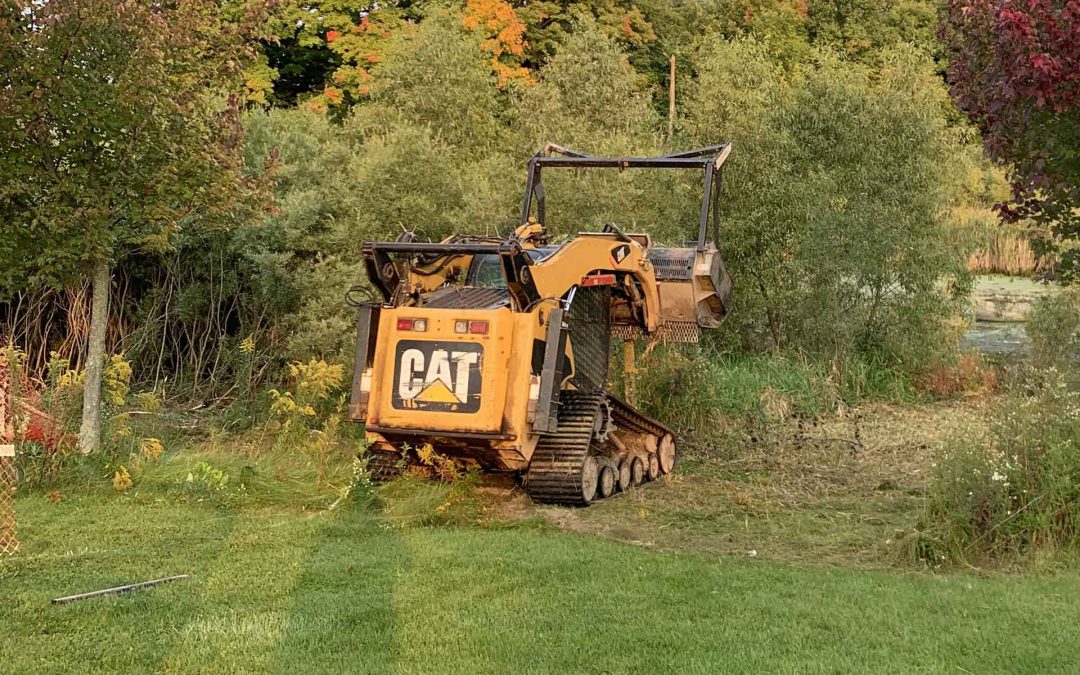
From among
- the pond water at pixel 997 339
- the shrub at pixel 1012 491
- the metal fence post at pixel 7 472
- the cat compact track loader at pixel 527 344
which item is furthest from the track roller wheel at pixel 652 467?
the pond water at pixel 997 339

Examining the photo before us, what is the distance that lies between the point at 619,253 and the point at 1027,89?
3613mm

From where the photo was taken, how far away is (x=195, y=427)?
38.7ft

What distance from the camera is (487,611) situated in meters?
6.02

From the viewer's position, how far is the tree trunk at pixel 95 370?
31.7 feet

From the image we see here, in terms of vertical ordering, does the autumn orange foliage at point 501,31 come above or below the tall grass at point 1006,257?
above

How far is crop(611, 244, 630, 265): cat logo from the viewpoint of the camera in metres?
9.69

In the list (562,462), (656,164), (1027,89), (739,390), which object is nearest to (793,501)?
(562,462)

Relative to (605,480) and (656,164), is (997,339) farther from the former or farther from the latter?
(605,480)

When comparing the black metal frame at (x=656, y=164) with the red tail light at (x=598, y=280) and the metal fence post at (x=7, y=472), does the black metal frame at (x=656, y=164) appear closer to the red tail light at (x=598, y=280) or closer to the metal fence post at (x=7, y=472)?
the red tail light at (x=598, y=280)

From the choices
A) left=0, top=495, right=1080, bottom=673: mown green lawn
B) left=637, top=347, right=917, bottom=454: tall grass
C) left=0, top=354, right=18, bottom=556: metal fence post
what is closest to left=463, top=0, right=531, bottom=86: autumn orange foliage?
left=637, top=347, right=917, bottom=454: tall grass

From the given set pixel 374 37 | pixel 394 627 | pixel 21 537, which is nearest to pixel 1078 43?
pixel 394 627

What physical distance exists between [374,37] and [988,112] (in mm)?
23056

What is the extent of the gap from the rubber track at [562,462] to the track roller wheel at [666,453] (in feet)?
5.47

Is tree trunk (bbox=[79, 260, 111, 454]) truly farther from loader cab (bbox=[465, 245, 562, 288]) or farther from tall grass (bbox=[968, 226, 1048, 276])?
tall grass (bbox=[968, 226, 1048, 276])
